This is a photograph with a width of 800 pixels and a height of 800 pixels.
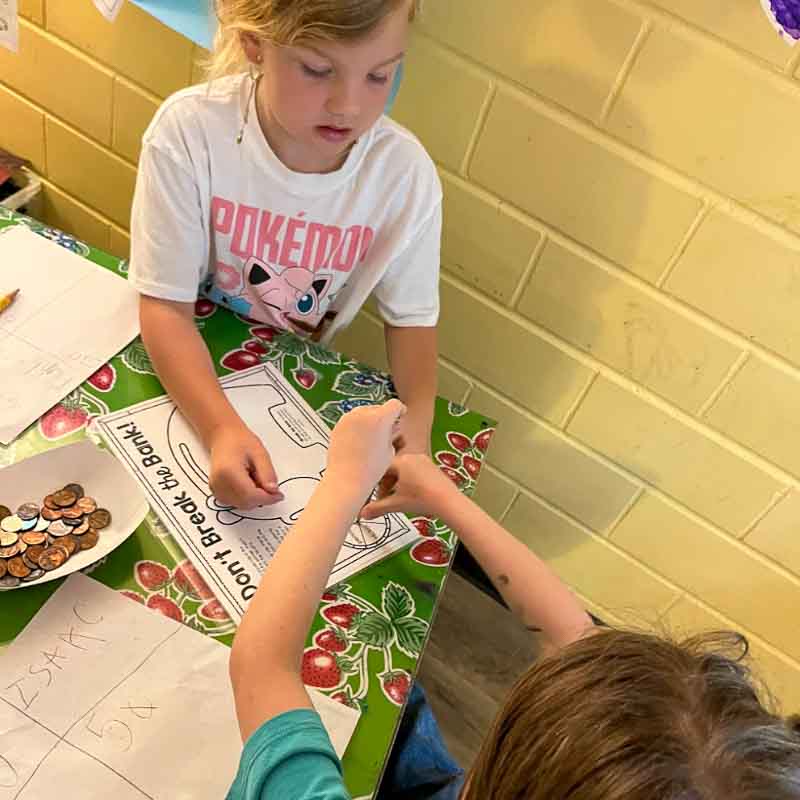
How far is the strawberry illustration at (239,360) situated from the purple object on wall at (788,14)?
63cm

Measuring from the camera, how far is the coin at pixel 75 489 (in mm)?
723

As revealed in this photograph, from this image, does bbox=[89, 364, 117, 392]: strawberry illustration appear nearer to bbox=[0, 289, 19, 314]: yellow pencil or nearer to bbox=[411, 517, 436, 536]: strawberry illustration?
bbox=[0, 289, 19, 314]: yellow pencil

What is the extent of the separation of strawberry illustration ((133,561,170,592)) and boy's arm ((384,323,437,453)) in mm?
310

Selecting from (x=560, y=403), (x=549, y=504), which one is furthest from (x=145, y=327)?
(x=549, y=504)

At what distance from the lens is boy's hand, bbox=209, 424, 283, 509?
0.76m

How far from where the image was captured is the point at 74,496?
720mm

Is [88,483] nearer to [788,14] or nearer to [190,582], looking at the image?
[190,582]

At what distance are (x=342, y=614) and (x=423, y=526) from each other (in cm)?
15

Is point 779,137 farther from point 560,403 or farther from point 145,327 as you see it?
point 145,327

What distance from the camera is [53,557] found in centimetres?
67

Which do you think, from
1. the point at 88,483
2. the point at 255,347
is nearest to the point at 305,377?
the point at 255,347

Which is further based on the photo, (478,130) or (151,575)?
(478,130)

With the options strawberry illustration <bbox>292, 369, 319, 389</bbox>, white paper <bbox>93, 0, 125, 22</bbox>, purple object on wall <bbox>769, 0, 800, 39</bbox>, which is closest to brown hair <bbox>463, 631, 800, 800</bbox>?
strawberry illustration <bbox>292, 369, 319, 389</bbox>

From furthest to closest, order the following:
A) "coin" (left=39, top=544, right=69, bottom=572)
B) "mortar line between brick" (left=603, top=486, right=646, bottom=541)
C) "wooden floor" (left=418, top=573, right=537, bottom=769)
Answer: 1. "wooden floor" (left=418, top=573, right=537, bottom=769)
2. "mortar line between brick" (left=603, top=486, right=646, bottom=541)
3. "coin" (left=39, top=544, right=69, bottom=572)
